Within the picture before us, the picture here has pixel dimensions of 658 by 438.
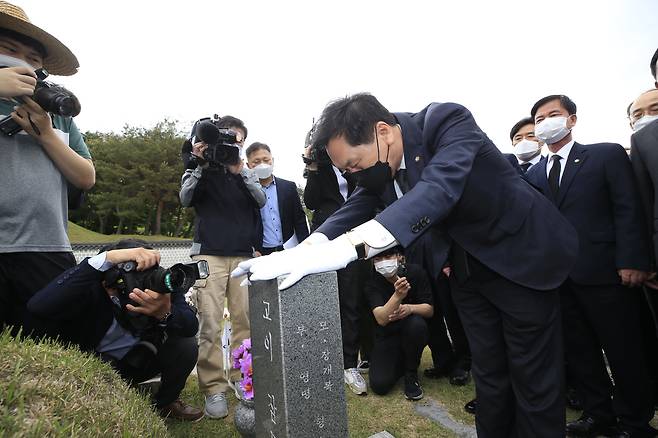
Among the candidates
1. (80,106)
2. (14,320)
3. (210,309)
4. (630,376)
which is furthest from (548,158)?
(14,320)

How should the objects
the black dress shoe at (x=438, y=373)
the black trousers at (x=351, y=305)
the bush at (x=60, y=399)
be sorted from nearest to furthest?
the bush at (x=60, y=399) < the black trousers at (x=351, y=305) < the black dress shoe at (x=438, y=373)

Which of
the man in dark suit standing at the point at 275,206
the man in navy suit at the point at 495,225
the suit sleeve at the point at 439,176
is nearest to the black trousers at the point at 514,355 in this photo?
the man in navy suit at the point at 495,225

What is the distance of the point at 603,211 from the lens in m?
2.65

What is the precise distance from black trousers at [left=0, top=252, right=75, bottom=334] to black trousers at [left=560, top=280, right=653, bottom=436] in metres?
3.28

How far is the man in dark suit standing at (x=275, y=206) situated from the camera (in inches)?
160

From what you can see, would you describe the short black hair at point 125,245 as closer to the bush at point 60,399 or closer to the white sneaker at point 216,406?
the bush at point 60,399

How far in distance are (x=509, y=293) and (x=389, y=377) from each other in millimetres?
1899

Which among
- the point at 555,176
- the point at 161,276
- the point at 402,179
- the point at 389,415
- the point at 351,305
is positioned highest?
the point at 402,179

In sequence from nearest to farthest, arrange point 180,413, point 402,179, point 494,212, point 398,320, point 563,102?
point 494,212
point 402,179
point 180,413
point 563,102
point 398,320

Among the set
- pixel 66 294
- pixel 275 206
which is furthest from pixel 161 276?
pixel 275 206

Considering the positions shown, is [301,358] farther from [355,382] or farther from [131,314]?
[355,382]

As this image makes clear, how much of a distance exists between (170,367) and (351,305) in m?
1.74

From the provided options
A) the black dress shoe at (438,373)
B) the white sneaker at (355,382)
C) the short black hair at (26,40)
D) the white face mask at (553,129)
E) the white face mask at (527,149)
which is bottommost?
the black dress shoe at (438,373)

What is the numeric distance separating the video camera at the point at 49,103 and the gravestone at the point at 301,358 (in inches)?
54.5
